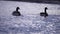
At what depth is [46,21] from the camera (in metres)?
3.96

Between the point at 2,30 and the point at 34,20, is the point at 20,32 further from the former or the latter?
the point at 34,20

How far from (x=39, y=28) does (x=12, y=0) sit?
4.16 meters

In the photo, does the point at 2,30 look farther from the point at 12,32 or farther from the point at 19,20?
the point at 19,20

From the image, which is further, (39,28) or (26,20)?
(26,20)

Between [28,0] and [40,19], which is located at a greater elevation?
[28,0]

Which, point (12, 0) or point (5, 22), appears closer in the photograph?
point (5, 22)

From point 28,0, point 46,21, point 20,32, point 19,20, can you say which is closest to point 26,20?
point 19,20

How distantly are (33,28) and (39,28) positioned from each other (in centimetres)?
15

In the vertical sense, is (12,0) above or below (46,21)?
above

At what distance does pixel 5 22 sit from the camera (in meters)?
3.76

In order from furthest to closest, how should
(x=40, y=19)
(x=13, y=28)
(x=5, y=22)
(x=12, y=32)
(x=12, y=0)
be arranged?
(x=12, y=0) < (x=40, y=19) < (x=5, y=22) < (x=13, y=28) < (x=12, y=32)

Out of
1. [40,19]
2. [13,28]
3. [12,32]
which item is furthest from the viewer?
[40,19]

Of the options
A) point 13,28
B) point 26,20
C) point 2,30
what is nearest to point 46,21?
point 26,20

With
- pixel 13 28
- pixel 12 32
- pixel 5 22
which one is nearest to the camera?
A: pixel 12 32
